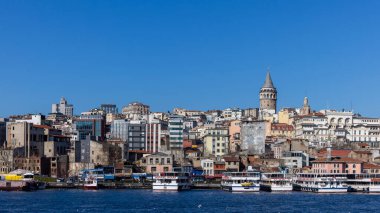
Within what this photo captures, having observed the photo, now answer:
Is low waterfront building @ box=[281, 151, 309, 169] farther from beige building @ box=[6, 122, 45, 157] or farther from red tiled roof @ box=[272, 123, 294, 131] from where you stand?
red tiled roof @ box=[272, 123, 294, 131]

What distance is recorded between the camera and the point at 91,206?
67.7m

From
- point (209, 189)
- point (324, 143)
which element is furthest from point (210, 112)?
point (209, 189)

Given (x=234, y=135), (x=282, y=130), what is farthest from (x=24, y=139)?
(x=282, y=130)

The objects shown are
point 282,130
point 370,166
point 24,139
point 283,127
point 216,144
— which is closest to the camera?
point 370,166

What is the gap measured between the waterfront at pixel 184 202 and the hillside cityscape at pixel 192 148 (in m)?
17.3

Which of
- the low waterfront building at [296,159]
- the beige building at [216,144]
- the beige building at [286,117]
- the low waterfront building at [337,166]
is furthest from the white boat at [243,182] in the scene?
the beige building at [286,117]

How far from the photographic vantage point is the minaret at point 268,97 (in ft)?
582

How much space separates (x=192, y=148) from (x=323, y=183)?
3659 cm

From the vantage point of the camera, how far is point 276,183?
95.0 m

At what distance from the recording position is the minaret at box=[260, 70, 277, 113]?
582ft

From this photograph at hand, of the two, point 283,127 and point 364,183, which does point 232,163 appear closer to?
point 364,183

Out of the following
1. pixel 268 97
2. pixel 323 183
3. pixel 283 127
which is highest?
pixel 268 97

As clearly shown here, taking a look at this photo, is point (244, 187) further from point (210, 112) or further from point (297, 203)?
point (210, 112)

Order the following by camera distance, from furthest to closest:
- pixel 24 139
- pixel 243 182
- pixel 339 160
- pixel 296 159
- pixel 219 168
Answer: pixel 219 168
pixel 296 159
pixel 24 139
pixel 339 160
pixel 243 182
